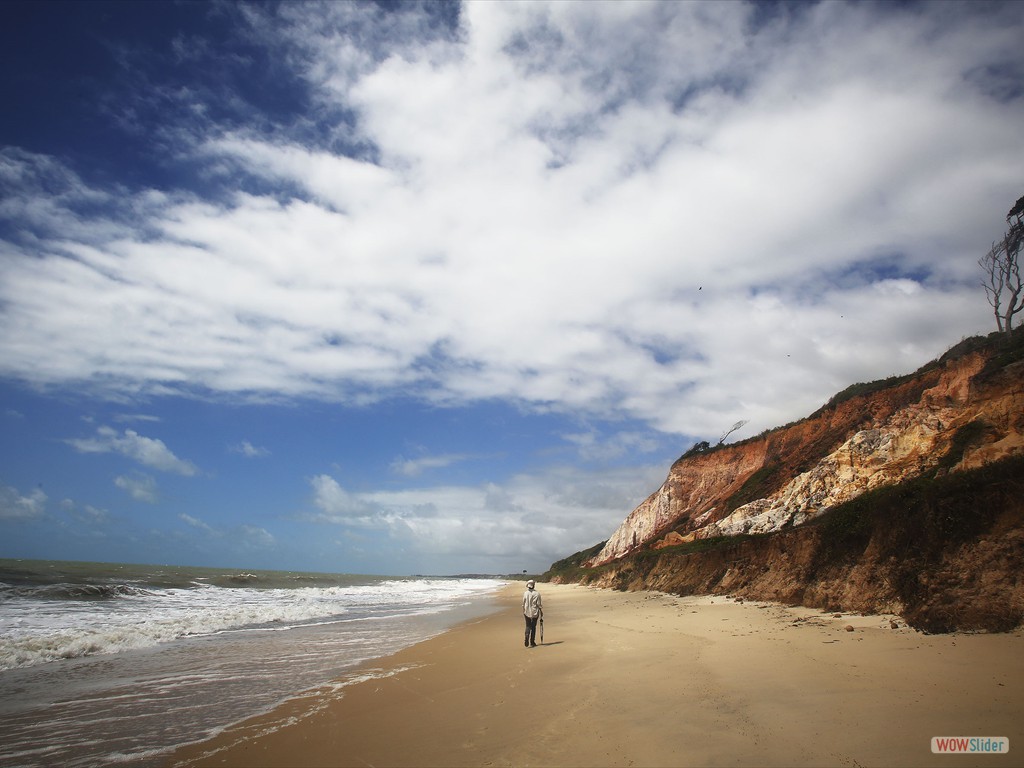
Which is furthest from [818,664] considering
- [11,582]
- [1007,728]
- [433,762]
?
[11,582]

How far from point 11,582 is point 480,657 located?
3326cm

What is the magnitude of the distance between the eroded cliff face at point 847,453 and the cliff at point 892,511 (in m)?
0.08

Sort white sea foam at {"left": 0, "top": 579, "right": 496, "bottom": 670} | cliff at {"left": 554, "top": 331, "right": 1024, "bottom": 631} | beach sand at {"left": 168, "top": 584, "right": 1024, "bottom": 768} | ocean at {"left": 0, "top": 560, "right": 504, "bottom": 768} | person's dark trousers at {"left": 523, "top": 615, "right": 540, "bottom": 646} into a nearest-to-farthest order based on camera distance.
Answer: beach sand at {"left": 168, "top": 584, "right": 1024, "bottom": 768} → ocean at {"left": 0, "top": 560, "right": 504, "bottom": 768} → cliff at {"left": 554, "top": 331, "right": 1024, "bottom": 631} → white sea foam at {"left": 0, "top": 579, "right": 496, "bottom": 670} → person's dark trousers at {"left": 523, "top": 615, "right": 540, "bottom": 646}

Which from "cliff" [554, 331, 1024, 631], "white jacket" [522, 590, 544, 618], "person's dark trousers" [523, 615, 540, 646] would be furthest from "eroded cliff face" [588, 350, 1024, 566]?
"person's dark trousers" [523, 615, 540, 646]

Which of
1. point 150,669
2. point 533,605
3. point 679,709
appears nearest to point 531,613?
point 533,605

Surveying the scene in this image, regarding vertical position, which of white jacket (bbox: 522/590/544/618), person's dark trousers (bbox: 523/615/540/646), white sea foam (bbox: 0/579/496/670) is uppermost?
white jacket (bbox: 522/590/544/618)

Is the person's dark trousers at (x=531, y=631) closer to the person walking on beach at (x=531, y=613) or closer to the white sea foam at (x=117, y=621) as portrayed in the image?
the person walking on beach at (x=531, y=613)

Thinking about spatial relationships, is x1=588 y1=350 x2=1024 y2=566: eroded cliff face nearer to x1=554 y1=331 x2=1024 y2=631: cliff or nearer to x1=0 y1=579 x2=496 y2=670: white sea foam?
x1=554 y1=331 x2=1024 y2=631: cliff

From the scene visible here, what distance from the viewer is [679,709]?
639 centimetres

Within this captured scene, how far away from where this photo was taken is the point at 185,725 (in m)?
6.95

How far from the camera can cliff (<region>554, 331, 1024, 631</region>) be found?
33.5ft

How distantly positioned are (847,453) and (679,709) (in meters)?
23.5

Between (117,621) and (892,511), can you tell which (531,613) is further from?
(117,621)

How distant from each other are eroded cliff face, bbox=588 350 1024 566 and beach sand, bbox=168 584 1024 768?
8.66 meters
